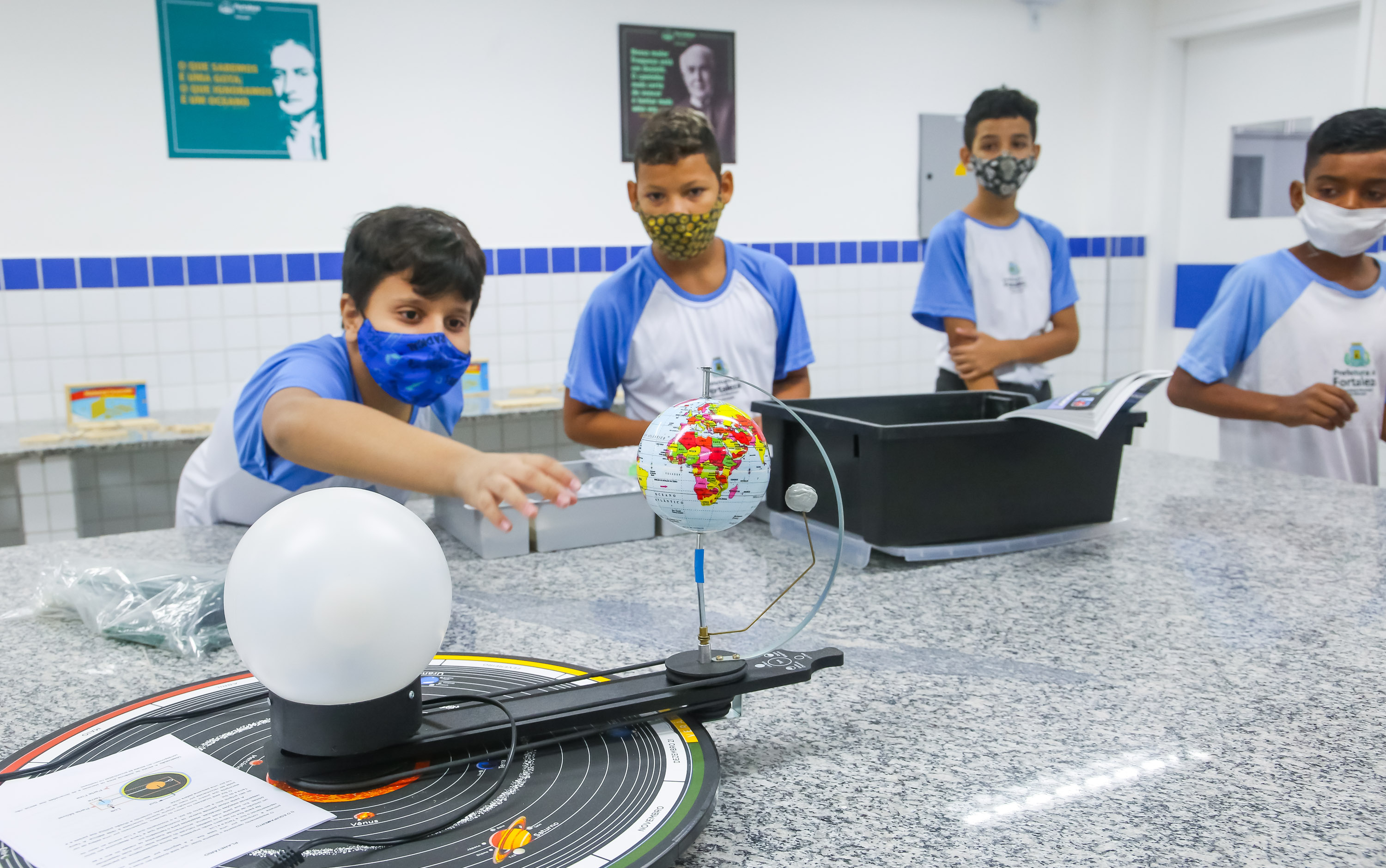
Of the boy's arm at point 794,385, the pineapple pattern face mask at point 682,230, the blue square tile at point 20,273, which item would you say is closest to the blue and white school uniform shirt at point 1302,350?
the boy's arm at point 794,385

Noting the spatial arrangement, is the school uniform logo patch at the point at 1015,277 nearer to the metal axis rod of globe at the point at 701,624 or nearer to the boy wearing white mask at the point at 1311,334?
the boy wearing white mask at the point at 1311,334

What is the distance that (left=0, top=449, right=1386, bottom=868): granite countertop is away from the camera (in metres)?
0.67

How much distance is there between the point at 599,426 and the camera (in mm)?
2008

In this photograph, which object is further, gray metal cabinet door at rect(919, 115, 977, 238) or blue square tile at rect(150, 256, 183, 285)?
gray metal cabinet door at rect(919, 115, 977, 238)

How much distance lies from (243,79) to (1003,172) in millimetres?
2533

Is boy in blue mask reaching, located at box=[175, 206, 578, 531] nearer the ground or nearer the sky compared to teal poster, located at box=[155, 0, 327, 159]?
nearer the ground

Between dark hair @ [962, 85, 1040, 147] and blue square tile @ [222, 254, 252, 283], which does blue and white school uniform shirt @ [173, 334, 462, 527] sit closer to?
dark hair @ [962, 85, 1040, 147]

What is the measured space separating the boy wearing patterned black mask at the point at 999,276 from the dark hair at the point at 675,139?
85cm

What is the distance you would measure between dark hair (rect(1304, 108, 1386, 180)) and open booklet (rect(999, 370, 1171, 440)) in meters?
0.98

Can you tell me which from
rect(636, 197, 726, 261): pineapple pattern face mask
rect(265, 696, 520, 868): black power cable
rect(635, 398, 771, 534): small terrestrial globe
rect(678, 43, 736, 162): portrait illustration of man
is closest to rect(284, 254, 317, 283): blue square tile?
rect(678, 43, 736, 162): portrait illustration of man

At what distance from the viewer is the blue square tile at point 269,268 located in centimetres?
343

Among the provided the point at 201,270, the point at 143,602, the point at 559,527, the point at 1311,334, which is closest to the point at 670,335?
the point at 559,527

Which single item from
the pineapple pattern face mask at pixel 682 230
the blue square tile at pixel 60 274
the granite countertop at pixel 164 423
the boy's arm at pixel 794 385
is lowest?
the granite countertop at pixel 164 423

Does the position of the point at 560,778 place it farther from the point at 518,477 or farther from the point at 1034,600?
the point at 1034,600
